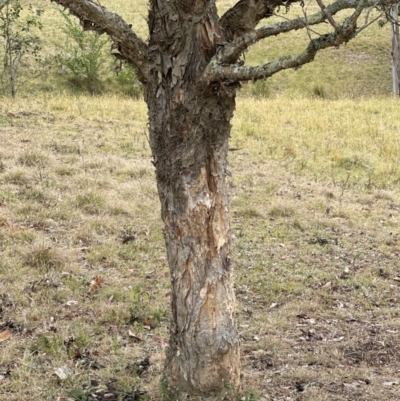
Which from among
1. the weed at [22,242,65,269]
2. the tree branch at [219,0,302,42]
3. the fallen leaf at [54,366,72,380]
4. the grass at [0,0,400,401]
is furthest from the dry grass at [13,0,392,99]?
the tree branch at [219,0,302,42]

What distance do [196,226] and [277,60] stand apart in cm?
111

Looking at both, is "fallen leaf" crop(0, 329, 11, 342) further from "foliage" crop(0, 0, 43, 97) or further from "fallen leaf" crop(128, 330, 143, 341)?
"foliage" crop(0, 0, 43, 97)

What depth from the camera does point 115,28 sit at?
347 centimetres

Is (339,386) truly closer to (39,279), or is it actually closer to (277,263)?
(277,263)

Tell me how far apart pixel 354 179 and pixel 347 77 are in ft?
67.2

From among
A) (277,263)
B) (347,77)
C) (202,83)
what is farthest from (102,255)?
(347,77)

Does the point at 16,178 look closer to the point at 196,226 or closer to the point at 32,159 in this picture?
the point at 32,159

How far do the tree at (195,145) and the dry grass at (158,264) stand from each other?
1.64 feet

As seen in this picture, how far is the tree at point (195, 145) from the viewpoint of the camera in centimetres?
344

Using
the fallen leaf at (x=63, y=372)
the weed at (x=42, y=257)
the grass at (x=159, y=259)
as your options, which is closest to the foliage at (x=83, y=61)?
the grass at (x=159, y=259)

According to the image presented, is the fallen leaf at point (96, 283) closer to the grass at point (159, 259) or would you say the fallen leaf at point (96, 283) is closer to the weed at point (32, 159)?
the grass at point (159, 259)

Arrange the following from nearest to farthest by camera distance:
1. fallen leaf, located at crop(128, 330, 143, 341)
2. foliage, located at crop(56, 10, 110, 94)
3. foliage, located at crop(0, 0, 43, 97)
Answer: fallen leaf, located at crop(128, 330, 143, 341)
foliage, located at crop(0, 0, 43, 97)
foliage, located at crop(56, 10, 110, 94)

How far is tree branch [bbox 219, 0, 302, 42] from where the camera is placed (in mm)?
3531

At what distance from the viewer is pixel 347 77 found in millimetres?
29438
